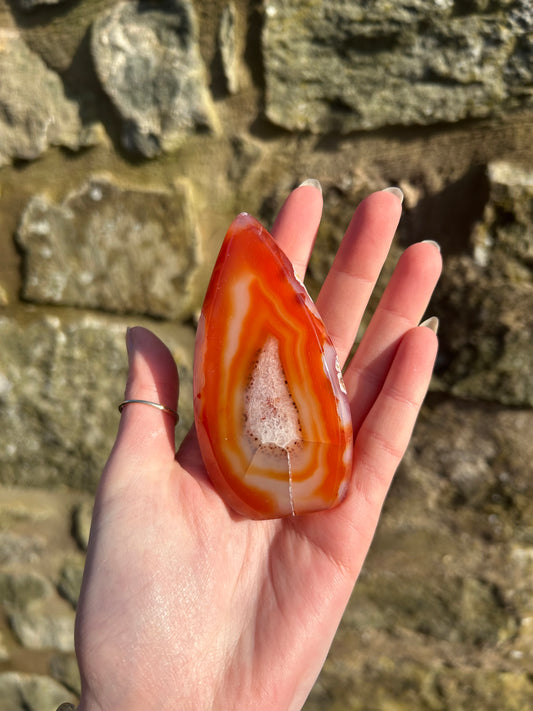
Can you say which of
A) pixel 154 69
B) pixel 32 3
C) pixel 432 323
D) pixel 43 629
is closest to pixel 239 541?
pixel 432 323

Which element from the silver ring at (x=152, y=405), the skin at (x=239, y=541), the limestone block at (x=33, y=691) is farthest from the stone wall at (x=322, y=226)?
the limestone block at (x=33, y=691)

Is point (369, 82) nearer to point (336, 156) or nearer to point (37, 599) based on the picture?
point (336, 156)

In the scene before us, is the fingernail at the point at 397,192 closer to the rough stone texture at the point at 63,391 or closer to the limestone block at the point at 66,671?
the rough stone texture at the point at 63,391

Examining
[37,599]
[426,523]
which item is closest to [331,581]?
[426,523]

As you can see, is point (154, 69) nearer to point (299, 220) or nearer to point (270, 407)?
point (299, 220)

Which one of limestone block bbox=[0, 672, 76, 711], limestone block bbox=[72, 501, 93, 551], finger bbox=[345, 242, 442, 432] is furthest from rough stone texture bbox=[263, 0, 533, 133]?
limestone block bbox=[0, 672, 76, 711]

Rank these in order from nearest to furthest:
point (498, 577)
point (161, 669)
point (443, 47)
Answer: point (161, 669) < point (443, 47) < point (498, 577)
